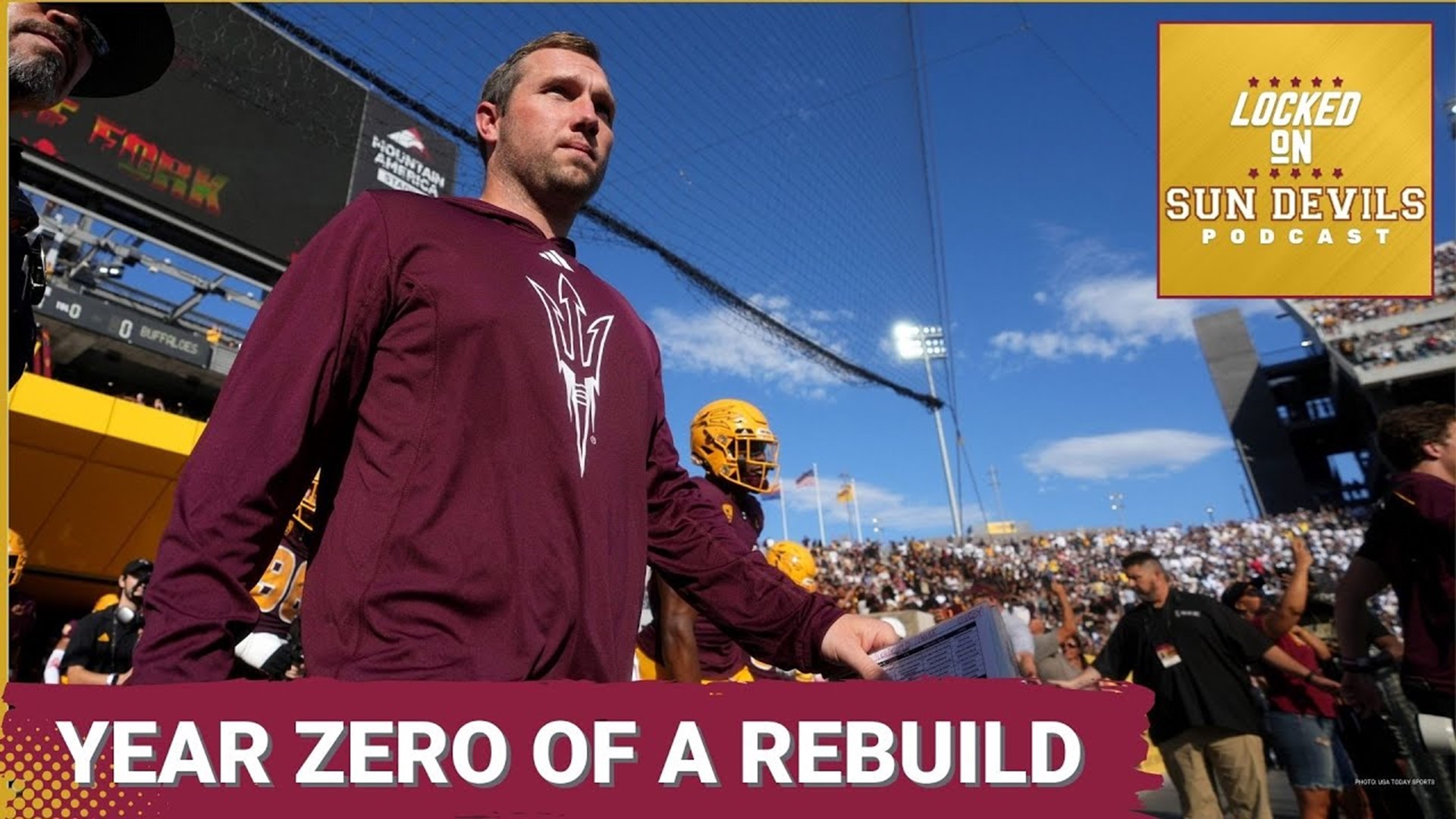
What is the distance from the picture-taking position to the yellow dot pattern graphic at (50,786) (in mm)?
823

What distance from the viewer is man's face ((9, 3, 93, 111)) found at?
1.62 m

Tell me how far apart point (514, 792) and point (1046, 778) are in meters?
0.54

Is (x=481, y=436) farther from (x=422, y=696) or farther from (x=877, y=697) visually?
(x=877, y=697)

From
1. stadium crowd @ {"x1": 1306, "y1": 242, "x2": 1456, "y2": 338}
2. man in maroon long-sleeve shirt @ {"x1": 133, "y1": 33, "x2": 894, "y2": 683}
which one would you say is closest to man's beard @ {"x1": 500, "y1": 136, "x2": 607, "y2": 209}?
man in maroon long-sleeve shirt @ {"x1": 133, "y1": 33, "x2": 894, "y2": 683}

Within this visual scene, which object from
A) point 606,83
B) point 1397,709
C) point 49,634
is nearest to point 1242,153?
point 1397,709

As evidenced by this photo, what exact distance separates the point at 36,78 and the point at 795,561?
15.0 ft

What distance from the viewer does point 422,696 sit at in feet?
2.92

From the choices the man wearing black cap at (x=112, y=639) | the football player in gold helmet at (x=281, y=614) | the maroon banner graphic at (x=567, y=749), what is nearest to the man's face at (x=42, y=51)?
the maroon banner graphic at (x=567, y=749)

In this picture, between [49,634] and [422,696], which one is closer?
[422,696]

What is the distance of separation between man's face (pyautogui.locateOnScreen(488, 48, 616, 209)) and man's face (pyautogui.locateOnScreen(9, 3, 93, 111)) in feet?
2.89

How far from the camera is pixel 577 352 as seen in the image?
1359mm

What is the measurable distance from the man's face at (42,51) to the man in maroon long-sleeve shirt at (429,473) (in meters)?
0.94

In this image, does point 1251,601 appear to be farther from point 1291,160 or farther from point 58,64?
point 58,64

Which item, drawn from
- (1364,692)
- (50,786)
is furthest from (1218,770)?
(50,786)
